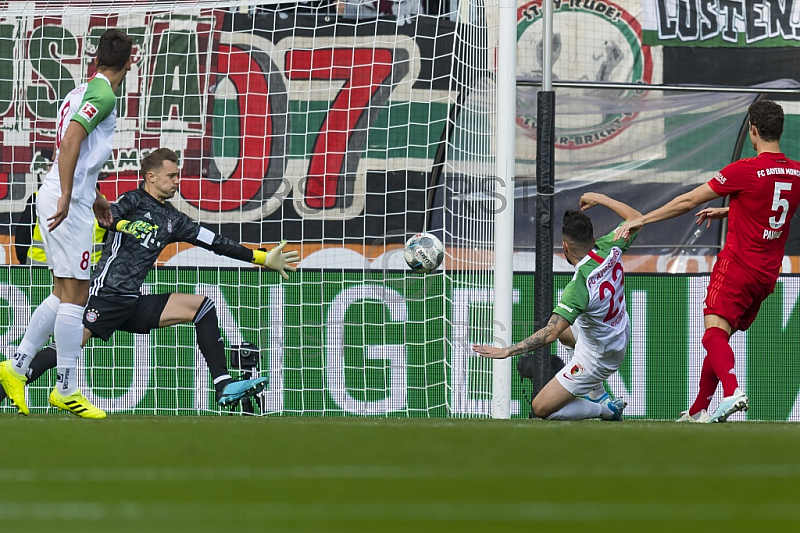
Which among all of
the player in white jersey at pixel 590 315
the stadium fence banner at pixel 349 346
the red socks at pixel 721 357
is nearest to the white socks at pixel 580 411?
the player in white jersey at pixel 590 315

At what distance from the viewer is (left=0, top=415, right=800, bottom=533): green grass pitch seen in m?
3.09

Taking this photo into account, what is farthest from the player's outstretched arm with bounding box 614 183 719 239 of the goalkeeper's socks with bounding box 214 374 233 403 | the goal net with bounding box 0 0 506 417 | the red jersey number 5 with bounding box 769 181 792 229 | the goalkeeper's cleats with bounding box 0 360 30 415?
the goalkeeper's cleats with bounding box 0 360 30 415

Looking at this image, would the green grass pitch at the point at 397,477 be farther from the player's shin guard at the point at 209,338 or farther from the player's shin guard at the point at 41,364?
the player's shin guard at the point at 41,364

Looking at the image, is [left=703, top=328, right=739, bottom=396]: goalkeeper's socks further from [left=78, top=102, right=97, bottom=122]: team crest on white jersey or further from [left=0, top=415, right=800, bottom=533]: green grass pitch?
[left=78, top=102, right=97, bottom=122]: team crest on white jersey

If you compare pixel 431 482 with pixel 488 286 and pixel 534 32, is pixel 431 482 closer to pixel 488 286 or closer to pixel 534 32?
pixel 488 286

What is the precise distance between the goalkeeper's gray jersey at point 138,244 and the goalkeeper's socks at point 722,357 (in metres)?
2.56

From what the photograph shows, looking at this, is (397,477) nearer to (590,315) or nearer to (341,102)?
(590,315)

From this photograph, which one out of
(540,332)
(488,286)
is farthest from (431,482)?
(488,286)

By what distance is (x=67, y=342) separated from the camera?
4.91m

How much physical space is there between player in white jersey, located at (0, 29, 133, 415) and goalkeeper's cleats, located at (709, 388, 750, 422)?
298cm

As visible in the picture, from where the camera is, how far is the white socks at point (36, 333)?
501 cm

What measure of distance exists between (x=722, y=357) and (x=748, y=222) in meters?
0.67

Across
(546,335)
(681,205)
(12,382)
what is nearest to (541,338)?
(546,335)

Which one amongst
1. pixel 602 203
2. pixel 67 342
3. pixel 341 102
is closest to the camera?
pixel 67 342
